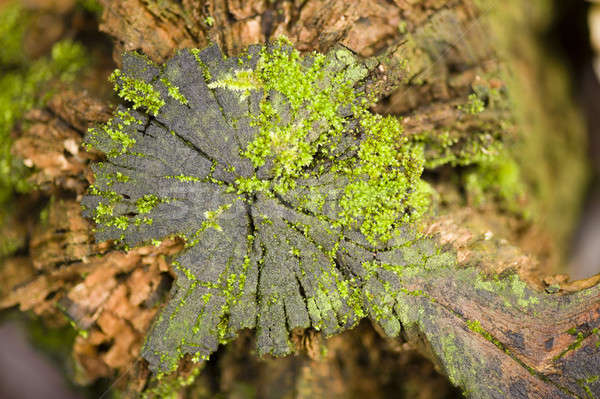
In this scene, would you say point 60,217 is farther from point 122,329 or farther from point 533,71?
point 533,71

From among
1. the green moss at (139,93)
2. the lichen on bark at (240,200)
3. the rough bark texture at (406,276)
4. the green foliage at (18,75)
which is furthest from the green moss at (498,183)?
the green foliage at (18,75)

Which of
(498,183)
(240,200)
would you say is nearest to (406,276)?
(240,200)

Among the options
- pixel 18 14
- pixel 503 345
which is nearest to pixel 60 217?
pixel 18 14

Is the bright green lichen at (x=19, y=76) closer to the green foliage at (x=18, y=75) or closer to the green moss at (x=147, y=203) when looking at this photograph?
the green foliage at (x=18, y=75)

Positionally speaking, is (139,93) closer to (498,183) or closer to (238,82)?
(238,82)

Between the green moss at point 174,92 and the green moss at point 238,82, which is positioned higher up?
the green moss at point 238,82

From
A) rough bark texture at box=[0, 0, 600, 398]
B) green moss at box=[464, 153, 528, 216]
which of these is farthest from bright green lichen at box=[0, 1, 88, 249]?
A: green moss at box=[464, 153, 528, 216]
